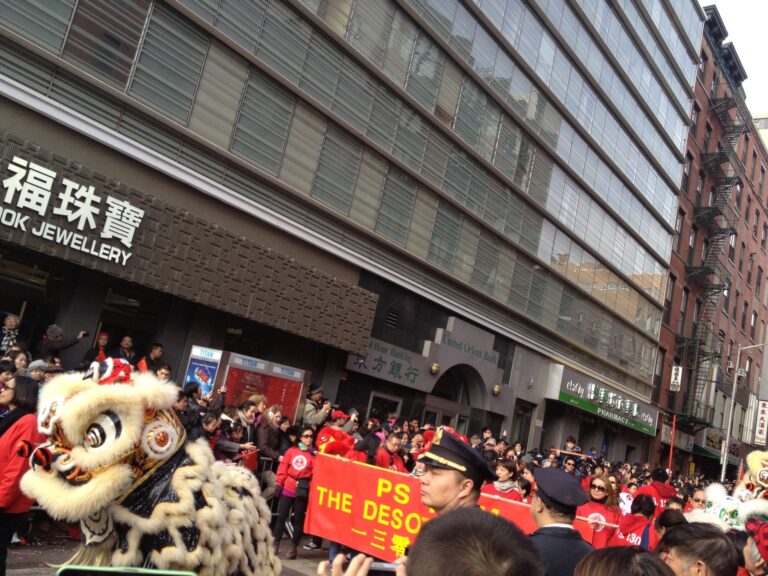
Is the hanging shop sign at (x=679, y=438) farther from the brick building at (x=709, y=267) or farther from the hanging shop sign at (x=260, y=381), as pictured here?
the hanging shop sign at (x=260, y=381)

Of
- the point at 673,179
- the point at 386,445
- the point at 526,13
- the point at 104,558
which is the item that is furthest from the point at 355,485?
the point at 673,179

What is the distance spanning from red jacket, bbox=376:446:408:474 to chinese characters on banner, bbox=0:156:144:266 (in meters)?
6.11

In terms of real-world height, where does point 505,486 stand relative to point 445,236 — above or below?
below

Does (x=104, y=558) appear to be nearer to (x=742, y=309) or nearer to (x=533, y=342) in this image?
(x=533, y=342)

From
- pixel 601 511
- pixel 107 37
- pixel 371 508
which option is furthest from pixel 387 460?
pixel 107 37

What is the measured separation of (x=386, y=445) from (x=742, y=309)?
151 feet

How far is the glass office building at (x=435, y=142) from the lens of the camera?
513 inches

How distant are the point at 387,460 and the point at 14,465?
551 centimetres

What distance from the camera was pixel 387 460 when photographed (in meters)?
9.74

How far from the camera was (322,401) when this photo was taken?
14727 millimetres

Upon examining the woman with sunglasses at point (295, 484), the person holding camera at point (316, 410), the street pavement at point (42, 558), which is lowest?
the street pavement at point (42, 558)

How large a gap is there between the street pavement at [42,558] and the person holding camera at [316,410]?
14.2 ft

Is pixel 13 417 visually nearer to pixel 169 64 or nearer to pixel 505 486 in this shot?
pixel 505 486

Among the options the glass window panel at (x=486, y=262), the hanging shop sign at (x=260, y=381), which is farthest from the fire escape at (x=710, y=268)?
the hanging shop sign at (x=260, y=381)
